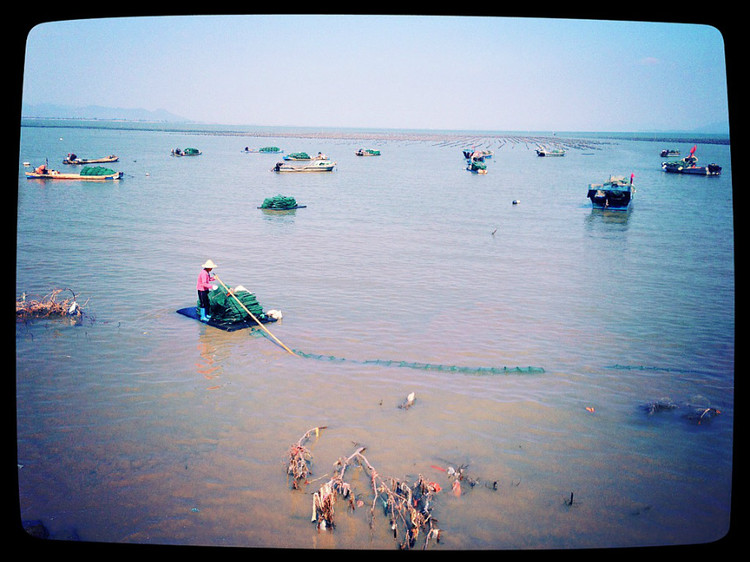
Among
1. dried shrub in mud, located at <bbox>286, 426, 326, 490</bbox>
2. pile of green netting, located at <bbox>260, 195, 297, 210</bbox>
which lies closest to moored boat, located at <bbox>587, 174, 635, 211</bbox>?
pile of green netting, located at <bbox>260, 195, 297, 210</bbox>

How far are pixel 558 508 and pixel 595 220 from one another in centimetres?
1848

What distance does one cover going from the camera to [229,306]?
8.46 m

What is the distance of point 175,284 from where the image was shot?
35.6 feet

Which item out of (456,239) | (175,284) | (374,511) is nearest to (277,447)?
(374,511)

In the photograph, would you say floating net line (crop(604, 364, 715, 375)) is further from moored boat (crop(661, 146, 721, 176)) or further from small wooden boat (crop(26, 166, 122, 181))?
moored boat (crop(661, 146, 721, 176))

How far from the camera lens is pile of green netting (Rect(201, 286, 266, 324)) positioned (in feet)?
27.7

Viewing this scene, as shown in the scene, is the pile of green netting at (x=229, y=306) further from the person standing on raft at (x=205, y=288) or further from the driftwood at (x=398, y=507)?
the driftwood at (x=398, y=507)

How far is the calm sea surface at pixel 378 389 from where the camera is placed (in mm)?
4410

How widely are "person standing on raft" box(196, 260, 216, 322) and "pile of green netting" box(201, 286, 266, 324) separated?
8cm

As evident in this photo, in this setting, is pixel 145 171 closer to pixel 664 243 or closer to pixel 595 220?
pixel 595 220

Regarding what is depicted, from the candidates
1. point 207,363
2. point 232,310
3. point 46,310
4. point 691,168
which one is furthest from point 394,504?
point 691,168

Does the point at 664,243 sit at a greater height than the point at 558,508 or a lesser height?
greater

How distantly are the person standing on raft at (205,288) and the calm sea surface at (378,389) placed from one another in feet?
0.90

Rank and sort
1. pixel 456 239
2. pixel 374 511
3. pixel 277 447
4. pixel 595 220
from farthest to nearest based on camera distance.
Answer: pixel 595 220, pixel 456 239, pixel 277 447, pixel 374 511
